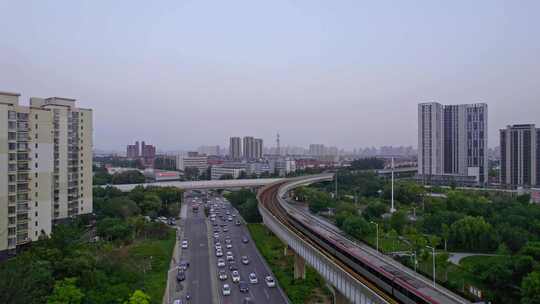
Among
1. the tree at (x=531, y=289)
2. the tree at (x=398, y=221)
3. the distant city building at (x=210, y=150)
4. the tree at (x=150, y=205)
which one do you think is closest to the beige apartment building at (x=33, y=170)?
the tree at (x=150, y=205)

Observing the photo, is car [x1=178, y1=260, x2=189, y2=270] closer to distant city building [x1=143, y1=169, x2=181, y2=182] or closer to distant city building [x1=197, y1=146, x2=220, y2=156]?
distant city building [x1=143, y1=169, x2=181, y2=182]

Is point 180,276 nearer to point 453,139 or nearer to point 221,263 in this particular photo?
point 221,263

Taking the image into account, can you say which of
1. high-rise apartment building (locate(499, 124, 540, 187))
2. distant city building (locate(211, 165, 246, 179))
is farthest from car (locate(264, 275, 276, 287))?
distant city building (locate(211, 165, 246, 179))

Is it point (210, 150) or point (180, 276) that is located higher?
point (210, 150)

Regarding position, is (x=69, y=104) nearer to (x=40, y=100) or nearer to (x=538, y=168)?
(x=40, y=100)

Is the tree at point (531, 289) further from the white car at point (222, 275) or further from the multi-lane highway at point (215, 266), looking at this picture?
the white car at point (222, 275)

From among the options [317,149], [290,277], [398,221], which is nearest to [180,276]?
[290,277]

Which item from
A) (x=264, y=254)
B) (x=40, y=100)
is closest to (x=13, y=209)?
(x=40, y=100)
